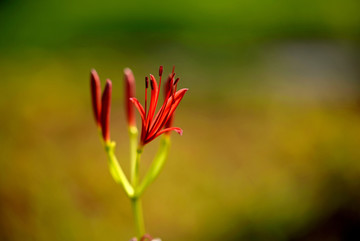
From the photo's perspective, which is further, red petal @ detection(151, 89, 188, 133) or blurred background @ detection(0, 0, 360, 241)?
blurred background @ detection(0, 0, 360, 241)

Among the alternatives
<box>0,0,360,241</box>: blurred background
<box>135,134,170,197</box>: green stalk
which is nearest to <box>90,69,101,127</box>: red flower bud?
<box>135,134,170,197</box>: green stalk

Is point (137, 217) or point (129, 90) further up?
point (129, 90)

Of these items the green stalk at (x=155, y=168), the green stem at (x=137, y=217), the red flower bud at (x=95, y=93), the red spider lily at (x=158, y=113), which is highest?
the red flower bud at (x=95, y=93)

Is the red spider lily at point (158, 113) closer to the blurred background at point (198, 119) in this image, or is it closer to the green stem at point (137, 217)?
the green stem at point (137, 217)

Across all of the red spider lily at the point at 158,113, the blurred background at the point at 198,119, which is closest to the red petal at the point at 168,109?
the red spider lily at the point at 158,113

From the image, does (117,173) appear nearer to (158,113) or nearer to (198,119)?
(158,113)

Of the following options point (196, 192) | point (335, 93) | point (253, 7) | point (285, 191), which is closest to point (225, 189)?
point (196, 192)

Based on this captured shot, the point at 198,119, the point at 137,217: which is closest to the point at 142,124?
the point at 137,217

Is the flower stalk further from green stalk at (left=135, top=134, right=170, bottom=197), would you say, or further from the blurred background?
the blurred background
